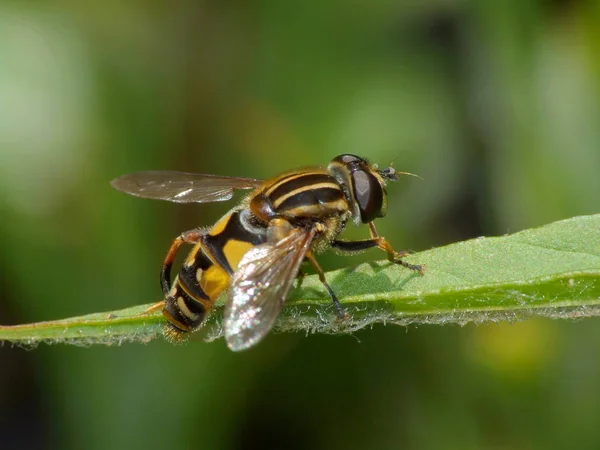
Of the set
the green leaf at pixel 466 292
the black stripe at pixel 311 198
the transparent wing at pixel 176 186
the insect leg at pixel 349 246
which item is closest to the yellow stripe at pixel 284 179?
the black stripe at pixel 311 198

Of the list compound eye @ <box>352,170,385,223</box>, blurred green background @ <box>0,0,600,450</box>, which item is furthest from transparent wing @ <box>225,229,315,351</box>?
blurred green background @ <box>0,0,600,450</box>

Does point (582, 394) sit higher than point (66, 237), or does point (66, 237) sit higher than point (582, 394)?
point (66, 237)

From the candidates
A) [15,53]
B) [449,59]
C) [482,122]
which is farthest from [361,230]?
[15,53]

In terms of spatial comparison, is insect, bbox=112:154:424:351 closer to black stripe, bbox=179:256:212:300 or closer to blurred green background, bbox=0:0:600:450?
black stripe, bbox=179:256:212:300

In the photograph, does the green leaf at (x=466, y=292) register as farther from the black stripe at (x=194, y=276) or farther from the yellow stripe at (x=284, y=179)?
the yellow stripe at (x=284, y=179)

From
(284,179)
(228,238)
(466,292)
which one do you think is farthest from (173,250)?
(466,292)

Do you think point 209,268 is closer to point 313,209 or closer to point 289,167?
point 313,209

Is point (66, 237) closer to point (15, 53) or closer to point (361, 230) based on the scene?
point (15, 53)
